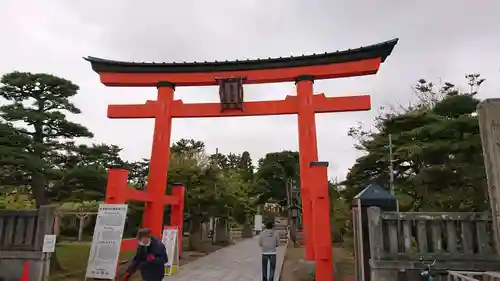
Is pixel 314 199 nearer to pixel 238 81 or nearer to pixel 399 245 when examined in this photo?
pixel 399 245

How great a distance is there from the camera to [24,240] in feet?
21.8

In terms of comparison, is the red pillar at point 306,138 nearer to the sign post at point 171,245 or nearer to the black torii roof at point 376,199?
the sign post at point 171,245

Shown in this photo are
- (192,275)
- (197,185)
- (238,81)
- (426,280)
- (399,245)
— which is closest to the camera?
(426,280)

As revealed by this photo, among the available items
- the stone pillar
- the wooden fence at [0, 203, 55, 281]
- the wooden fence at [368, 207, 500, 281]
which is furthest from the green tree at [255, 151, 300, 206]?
the stone pillar

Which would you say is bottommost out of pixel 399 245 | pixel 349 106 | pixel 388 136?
pixel 399 245

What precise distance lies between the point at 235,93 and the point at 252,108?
0.72 m

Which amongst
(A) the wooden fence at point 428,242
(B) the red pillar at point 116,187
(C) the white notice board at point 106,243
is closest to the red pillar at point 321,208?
(A) the wooden fence at point 428,242

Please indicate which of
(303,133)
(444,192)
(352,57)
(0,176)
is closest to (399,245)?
(444,192)

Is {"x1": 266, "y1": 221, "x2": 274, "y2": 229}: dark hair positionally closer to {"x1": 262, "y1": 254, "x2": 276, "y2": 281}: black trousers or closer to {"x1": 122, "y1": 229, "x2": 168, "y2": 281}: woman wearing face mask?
{"x1": 262, "y1": 254, "x2": 276, "y2": 281}: black trousers

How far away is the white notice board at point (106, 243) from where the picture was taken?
764 cm

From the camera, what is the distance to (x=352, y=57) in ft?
36.9

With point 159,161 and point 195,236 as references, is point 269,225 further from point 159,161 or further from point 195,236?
point 195,236

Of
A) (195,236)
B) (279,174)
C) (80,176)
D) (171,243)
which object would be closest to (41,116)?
(80,176)

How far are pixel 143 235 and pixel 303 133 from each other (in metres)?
7.14
